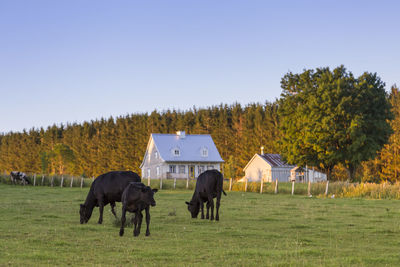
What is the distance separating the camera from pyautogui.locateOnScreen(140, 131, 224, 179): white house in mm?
80562

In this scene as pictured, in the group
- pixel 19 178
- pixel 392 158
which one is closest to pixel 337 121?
pixel 392 158

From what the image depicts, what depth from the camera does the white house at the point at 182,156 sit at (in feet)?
264

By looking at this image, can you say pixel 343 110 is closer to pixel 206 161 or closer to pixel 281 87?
pixel 281 87

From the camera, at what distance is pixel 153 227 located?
1641 cm

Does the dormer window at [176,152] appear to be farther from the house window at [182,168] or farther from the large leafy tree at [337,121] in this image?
the large leafy tree at [337,121]

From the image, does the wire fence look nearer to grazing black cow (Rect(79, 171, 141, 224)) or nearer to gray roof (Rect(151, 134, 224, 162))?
grazing black cow (Rect(79, 171, 141, 224))

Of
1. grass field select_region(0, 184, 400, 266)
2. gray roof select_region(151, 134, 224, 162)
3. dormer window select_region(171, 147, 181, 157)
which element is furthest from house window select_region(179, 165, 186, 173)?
grass field select_region(0, 184, 400, 266)

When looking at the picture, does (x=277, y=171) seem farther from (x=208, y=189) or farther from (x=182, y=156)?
(x=208, y=189)

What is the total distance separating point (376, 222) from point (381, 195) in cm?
1675

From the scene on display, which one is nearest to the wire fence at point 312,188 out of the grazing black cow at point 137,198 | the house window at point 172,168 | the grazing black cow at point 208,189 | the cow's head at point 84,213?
the grazing black cow at point 208,189

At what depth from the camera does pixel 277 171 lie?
7644cm

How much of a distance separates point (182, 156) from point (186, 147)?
1.84m

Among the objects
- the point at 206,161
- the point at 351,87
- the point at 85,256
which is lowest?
the point at 85,256

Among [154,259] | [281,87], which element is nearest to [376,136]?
[281,87]
